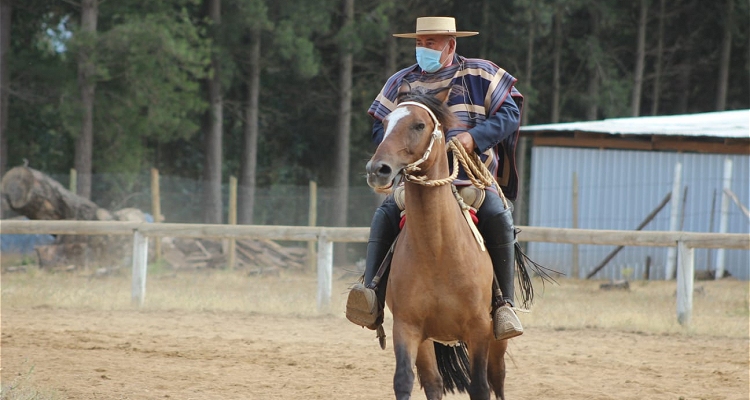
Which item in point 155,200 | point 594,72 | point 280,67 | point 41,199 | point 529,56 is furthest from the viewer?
point 594,72

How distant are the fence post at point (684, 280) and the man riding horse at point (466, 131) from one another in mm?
4993

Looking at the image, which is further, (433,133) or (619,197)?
(619,197)

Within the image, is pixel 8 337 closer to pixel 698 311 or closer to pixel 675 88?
pixel 698 311

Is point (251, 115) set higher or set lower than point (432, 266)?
higher

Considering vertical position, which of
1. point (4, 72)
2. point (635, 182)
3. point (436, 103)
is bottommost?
point (635, 182)

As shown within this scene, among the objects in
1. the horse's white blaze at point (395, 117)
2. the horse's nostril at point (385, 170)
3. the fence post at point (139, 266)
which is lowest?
the fence post at point (139, 266)

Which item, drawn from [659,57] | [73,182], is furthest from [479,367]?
[659,57]

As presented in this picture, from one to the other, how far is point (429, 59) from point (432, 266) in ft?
4.56

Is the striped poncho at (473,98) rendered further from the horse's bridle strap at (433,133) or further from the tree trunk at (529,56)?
the tree trunk at (529,56)

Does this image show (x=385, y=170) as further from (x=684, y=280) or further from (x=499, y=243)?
(x=684, y=280)

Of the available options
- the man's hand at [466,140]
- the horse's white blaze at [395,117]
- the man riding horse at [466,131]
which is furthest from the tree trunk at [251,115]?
the horse's white blaze at [395,117]

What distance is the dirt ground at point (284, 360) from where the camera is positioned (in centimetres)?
696

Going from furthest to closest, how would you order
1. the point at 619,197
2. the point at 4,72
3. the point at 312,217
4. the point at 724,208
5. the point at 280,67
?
the point at 280,67, the point at 4,72, the point at 312,217, the point at 619,197, the point at 724,208

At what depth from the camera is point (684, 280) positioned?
10156 millimetres
